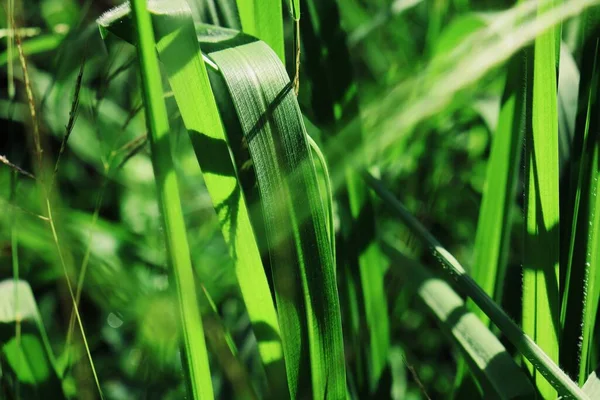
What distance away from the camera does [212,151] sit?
0.45 metres

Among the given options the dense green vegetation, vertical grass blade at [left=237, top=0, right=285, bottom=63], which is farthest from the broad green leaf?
vertical grass blade at [left=237, top=0, right=285, bottom=63]

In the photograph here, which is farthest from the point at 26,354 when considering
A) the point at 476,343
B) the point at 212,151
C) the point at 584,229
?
the point at 584,229

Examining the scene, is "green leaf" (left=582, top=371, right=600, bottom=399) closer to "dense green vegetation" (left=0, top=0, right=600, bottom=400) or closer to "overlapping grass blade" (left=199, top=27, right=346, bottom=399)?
"dense green vegetation" (left=0, top=0, right=600, bottom=400)

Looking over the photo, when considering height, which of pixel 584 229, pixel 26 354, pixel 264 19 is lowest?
pixel 26 354

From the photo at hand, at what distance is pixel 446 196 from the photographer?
1.14 meters

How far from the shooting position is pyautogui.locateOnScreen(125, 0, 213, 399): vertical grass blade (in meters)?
0.36

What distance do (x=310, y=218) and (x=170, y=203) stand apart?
12 centimetres

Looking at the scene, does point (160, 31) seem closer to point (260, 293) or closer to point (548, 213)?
point (260, 293)

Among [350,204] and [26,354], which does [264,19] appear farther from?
[26,354]

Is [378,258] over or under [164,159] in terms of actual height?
under

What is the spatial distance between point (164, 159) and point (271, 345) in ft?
0.68

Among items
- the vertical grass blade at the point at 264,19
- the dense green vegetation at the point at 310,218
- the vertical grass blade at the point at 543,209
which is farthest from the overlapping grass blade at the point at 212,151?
the vertical grass blade at the point at 543,209

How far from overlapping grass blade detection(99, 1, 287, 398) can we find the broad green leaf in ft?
0.80

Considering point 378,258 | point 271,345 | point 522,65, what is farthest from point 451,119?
point 271,345
